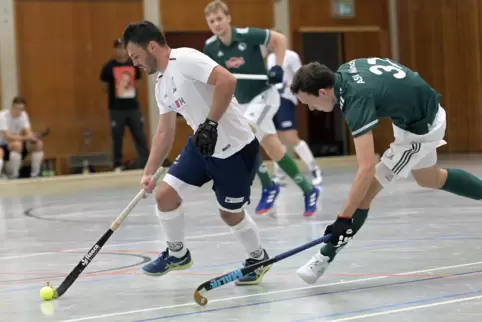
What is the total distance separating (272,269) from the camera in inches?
192

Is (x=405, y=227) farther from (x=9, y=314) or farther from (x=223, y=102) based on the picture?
(x=9, y=314)

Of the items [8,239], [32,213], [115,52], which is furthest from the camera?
[115,52]

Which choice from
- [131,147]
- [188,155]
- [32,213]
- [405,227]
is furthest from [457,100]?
[188,155]

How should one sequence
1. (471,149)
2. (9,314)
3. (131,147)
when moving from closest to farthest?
(9,314)
(131,147)
(471,149)

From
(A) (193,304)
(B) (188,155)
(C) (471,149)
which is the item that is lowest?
(C) (471,149)

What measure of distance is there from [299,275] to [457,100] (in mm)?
12603

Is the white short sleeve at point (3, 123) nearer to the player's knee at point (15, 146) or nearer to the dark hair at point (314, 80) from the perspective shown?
the player's knee at point (15, 146)

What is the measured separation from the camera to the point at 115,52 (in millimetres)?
13805

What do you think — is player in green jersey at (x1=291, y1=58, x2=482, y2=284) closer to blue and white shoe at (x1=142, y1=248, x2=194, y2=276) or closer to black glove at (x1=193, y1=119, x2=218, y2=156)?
black glove at (x1=193, y1=119, x2=218, y2=156)

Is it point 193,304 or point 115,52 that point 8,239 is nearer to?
point 193,304

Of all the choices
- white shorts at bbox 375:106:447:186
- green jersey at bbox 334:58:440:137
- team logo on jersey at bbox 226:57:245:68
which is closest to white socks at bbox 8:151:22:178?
team logo on jersey at bbox 226:57:245:68

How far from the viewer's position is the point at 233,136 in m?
4.39

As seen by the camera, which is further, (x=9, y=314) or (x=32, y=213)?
(x=32, y=213)

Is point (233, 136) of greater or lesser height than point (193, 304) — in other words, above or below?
above
